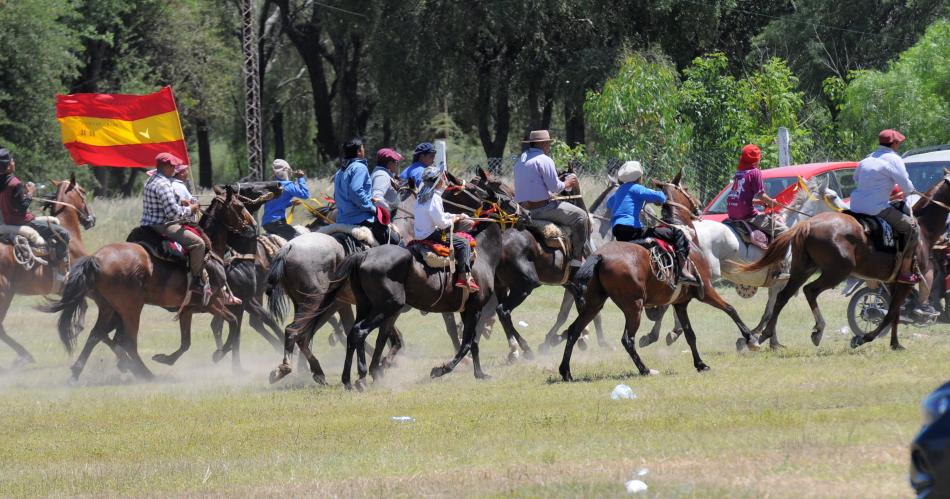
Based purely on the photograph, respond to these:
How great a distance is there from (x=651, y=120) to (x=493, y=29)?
1281cm

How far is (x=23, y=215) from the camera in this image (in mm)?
A: 18062

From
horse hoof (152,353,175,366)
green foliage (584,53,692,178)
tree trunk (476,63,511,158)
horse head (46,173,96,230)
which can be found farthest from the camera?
tree trunk (476,63,511,158)

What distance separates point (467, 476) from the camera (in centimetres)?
868

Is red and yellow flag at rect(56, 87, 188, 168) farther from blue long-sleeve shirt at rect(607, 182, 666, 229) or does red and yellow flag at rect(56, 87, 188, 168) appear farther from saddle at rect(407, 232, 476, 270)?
blue long-sleeve shirt at rect(607, 182, 666, 229)

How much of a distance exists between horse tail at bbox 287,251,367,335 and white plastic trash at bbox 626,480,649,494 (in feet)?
19.9

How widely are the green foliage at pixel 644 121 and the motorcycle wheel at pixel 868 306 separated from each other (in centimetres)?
989

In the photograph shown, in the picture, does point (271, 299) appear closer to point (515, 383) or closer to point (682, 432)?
point (515, 383)

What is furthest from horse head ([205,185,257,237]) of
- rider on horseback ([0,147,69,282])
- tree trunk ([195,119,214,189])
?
tree trunk ([195,119,214,189])

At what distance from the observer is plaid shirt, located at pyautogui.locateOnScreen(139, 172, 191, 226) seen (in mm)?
15617

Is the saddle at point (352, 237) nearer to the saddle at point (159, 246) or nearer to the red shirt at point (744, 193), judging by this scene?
the saddle at point (159, 246)

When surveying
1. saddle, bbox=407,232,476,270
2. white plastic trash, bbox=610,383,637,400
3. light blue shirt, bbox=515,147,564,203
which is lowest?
white plastic trash, bbox=610,383,637,400

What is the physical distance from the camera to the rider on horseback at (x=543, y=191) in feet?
53.5

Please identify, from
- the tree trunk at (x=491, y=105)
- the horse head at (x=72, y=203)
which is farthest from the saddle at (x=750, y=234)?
the tree trunk at (x=491, y=105)

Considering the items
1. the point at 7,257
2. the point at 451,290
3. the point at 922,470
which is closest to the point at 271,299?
the point at 451,290
